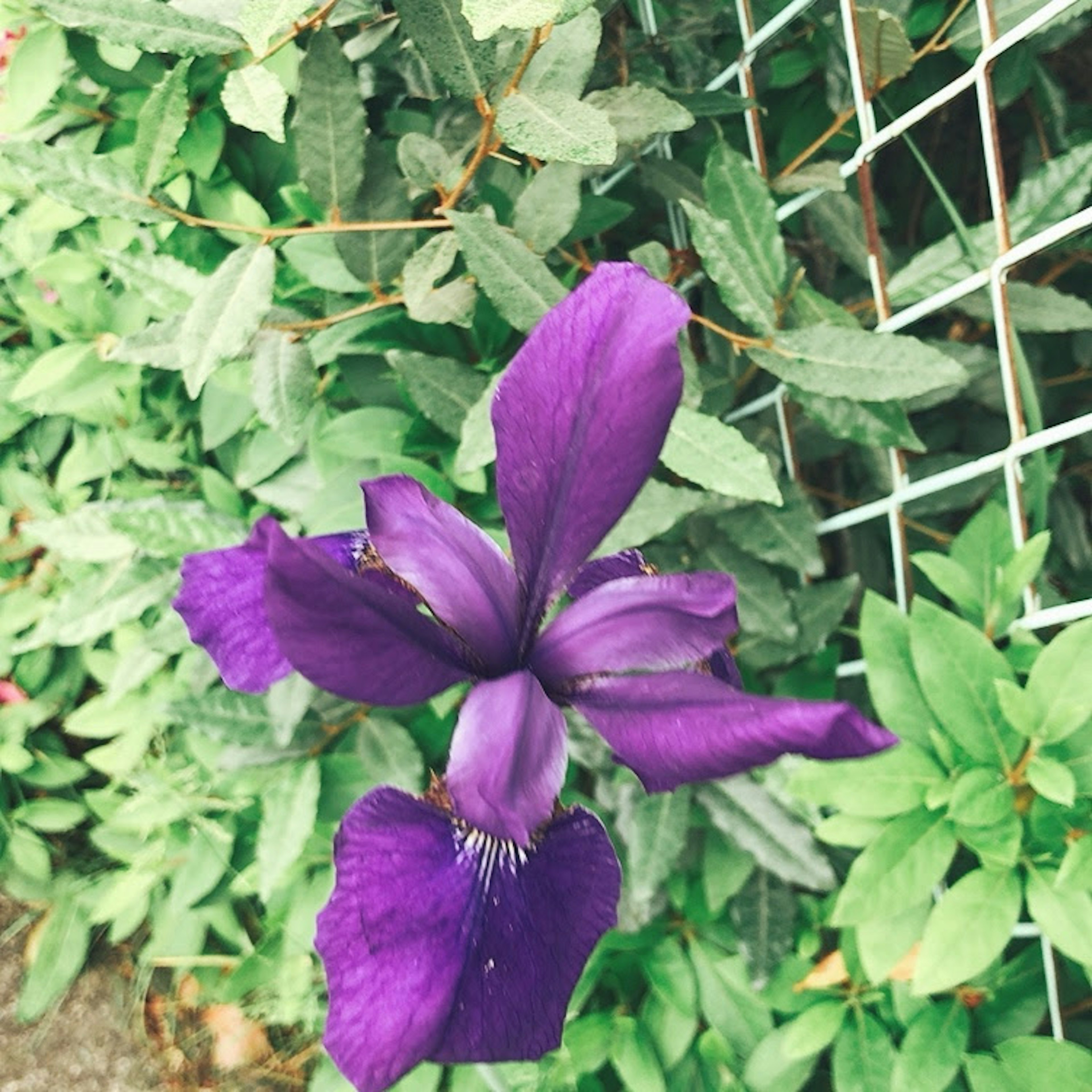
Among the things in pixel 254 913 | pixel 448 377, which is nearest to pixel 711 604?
pixel 448 377

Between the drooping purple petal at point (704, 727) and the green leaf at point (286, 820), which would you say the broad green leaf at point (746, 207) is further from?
the green leaf at point (286, 820)

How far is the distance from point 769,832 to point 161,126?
118 cm

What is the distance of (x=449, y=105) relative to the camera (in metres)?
1.25

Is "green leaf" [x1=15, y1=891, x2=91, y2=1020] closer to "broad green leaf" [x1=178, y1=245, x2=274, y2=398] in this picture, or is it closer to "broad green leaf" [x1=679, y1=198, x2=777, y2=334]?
"broad green leaf" [x1=178, y1=245, x2=274, y2=398]

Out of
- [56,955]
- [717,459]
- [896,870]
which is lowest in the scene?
[56,955]

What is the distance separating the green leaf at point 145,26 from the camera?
3.27 ft

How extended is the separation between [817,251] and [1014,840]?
3.35 ft

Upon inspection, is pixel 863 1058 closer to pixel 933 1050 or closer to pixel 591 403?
pixel 933 1050

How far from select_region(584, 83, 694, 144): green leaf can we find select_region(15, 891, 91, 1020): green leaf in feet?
6.73

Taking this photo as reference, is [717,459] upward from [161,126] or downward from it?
downward

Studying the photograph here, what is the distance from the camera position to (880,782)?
1166 millimetres

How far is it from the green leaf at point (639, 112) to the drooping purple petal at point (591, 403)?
0.50 metres

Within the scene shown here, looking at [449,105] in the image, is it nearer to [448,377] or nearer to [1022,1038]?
[448,377]

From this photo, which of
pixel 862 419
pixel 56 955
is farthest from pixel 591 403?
pixel 56 955
